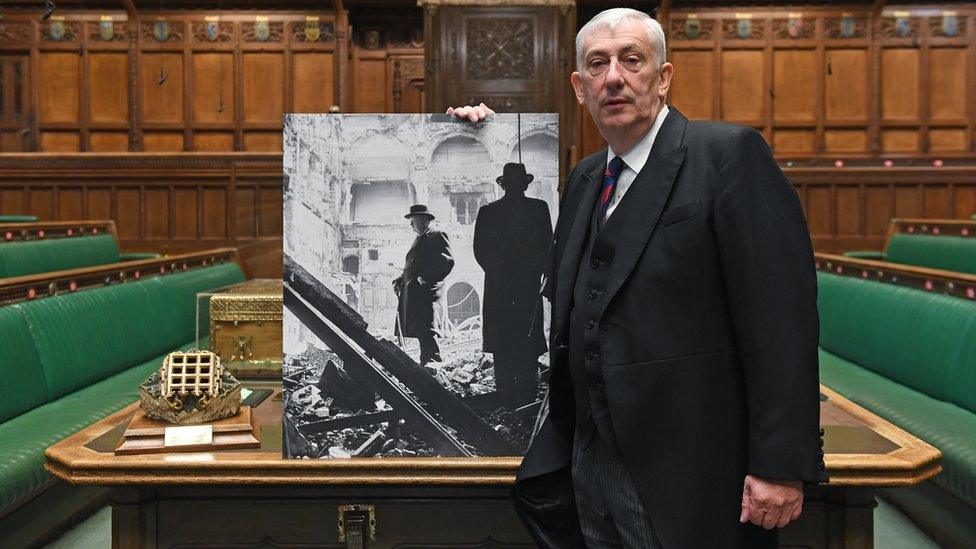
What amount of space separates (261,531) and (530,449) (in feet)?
1.96

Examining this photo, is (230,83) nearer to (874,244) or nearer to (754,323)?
(874,244)

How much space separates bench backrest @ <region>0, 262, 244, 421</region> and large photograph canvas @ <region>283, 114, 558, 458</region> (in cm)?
213

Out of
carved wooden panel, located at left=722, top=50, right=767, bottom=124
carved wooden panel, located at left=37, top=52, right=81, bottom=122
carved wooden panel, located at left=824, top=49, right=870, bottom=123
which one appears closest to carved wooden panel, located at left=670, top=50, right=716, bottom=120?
carved wooden panel, located at left=722, top=50, right=767, bottom=124

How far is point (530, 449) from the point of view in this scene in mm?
1402

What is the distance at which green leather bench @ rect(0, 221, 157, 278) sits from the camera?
5711 millimetres


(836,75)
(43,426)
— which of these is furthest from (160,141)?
(836,75)

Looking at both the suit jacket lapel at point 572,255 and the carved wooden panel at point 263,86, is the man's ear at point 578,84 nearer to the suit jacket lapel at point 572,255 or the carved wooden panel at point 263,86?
the suit jacket lapel at point 572,255

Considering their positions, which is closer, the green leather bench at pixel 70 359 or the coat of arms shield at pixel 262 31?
the green leather bench at pixel 70 359

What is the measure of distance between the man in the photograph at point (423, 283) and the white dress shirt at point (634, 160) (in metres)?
0.33

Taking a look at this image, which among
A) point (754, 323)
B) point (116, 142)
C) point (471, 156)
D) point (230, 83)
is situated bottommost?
point (754, 323)

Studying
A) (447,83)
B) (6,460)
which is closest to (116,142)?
(447,83)

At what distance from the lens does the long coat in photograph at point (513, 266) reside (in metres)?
1.48

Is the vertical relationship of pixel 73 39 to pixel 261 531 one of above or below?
above

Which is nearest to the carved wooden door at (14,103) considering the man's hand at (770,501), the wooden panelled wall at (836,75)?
the wooden panelled wall at (836,75)
